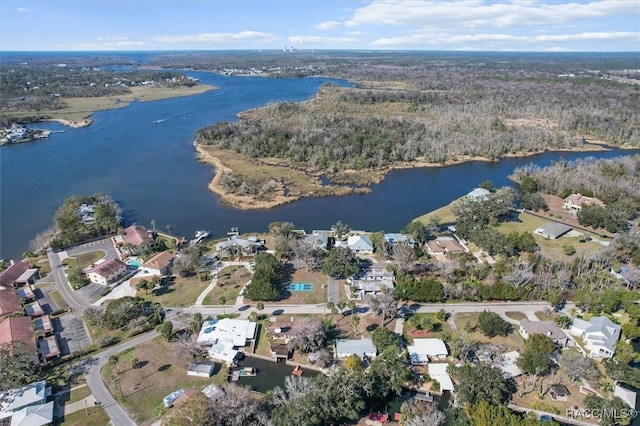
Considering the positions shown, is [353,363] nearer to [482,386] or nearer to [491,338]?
[482,386]

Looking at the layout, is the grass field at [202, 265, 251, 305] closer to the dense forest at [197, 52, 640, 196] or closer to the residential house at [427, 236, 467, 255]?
the residential house at [427, 236, 467, 255]

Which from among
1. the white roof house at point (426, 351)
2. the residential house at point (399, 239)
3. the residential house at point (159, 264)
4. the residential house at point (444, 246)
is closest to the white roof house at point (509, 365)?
the white roof house at point (426, 351)

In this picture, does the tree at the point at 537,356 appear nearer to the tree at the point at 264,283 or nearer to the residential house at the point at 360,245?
the residential house at the point at 360,245

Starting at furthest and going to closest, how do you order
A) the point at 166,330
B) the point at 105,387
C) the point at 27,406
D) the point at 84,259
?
the point at 84,259
the point at 166,330
the point at 105,387
the point at 27,406

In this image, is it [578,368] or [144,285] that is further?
[144,285]

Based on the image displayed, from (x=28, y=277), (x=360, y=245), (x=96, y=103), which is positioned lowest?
(x=28, y=277)

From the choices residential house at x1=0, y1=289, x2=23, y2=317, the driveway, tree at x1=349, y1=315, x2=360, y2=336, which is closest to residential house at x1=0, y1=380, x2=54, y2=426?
the driveway

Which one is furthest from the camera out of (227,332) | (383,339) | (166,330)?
(227,332)

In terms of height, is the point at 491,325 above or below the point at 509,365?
above

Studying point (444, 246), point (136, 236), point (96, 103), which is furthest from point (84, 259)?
point (96, 103)
